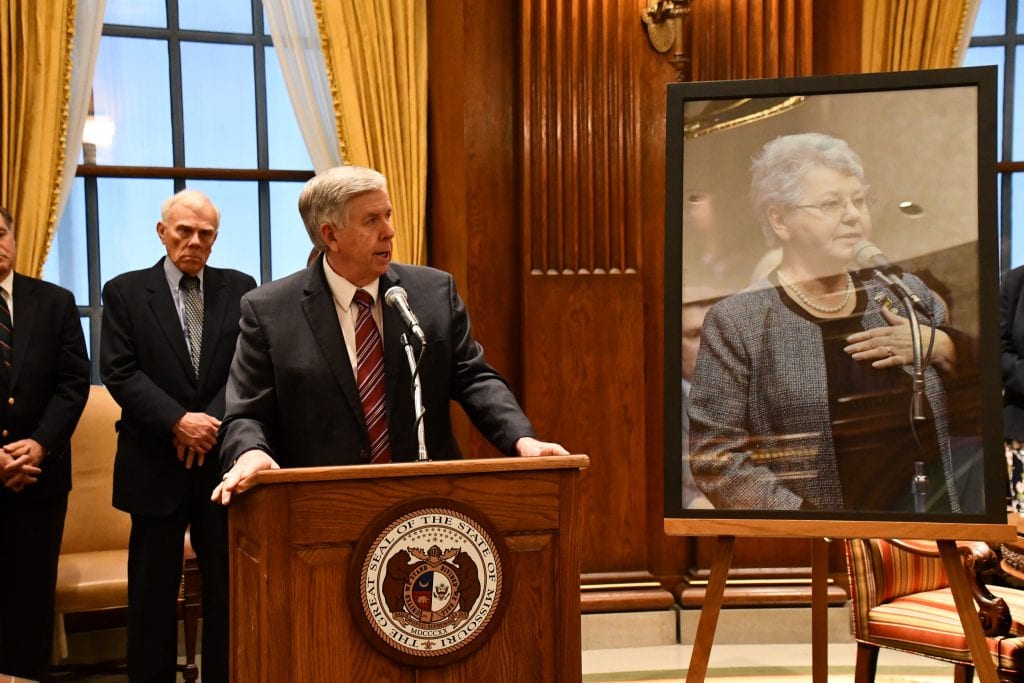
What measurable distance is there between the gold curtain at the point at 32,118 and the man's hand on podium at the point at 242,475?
2.80 m

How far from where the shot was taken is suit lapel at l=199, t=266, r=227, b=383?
4.17 meters

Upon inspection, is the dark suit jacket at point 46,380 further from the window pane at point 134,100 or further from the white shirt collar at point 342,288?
the white shirt collar at point 342,288

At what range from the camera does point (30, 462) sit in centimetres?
402

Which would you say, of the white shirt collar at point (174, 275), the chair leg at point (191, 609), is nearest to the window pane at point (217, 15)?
the white shirt collar at point (174, 275)

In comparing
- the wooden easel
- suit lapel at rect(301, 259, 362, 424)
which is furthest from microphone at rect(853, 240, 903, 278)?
suit lapel at rect(301, 259, 362, 424)

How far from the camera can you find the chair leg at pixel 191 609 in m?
4.42

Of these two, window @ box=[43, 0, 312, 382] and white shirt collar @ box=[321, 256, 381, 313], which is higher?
window @ box=[43, 0, 312, 382]

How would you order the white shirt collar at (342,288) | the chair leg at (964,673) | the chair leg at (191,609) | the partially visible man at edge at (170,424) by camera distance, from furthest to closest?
the chair leg at (191,609), the partially visible man at edge at (170,424), the chair leg at (964,673), the white shirt collar at (342,288)

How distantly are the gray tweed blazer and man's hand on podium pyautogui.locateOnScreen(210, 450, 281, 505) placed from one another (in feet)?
3.97

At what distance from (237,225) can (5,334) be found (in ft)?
5.16

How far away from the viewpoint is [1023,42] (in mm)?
6012

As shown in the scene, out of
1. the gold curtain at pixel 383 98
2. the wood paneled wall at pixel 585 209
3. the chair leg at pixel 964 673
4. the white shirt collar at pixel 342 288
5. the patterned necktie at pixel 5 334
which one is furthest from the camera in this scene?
the gold curtain at pixel 383 98

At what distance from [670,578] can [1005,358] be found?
69.0 inches

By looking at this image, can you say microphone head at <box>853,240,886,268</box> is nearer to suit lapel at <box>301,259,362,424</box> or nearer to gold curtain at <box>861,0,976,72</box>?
suit lapel at <box>301,259,362,424</box>
